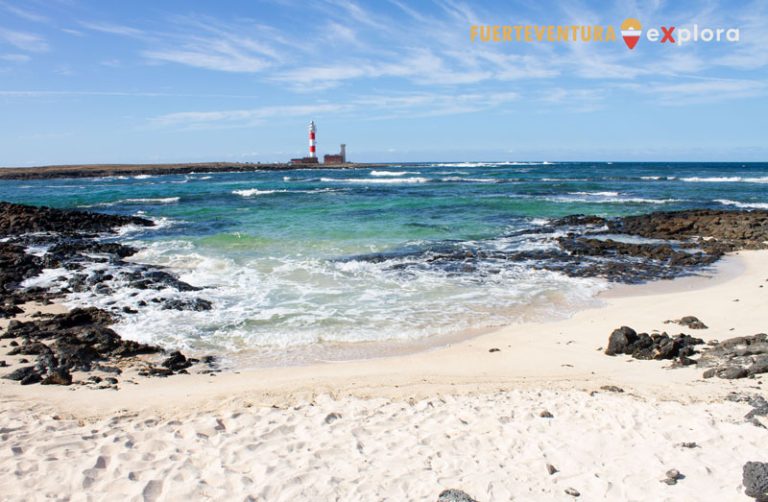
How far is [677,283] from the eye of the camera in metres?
10.8

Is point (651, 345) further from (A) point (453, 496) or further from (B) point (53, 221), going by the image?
(B) point (53, 221)

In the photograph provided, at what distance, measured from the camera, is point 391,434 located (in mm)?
4570

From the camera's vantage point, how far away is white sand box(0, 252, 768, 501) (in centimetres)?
379

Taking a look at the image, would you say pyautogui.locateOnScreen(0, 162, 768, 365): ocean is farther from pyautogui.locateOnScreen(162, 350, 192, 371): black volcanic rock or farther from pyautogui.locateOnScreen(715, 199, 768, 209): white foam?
pyautogui.locateOnScreen(162, 350, 192, 371): black volcanic rock

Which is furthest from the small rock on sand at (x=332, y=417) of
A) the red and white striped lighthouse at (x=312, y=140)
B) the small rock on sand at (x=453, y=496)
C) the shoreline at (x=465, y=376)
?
the red and white striped lighthouse at (x=312, y=140)

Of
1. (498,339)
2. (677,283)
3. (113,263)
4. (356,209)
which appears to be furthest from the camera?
(356,209)

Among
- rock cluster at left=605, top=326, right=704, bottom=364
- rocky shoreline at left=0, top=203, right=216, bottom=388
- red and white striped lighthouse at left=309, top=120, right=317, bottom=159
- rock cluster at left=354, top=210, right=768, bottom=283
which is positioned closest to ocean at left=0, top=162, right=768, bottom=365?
rock cluster at left=354, top=210, right=768, bottom=283

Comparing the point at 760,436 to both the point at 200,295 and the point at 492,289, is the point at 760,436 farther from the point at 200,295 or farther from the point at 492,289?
the point at 200,295

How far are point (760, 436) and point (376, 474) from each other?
3.22 meters

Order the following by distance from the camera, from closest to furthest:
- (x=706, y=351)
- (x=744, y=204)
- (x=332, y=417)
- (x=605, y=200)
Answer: (x=332, y=417) < (x=706, y=351) < (x=744, y=204) < (x=605, y=200)

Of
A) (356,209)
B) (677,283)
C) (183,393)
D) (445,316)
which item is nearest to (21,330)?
(183,393)

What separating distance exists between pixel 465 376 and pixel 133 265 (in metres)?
9.98

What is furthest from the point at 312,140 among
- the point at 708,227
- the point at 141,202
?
the point at 708,227

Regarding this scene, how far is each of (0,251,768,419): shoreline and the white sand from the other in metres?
0.03
